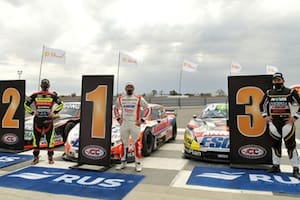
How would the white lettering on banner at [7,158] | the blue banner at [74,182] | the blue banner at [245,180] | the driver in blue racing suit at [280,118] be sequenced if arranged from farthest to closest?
the white lettering on banner at [7,158]
the driver in blue racing suit at [280,118]
the blue banner at [245,180]
the blue banner at [74,182]

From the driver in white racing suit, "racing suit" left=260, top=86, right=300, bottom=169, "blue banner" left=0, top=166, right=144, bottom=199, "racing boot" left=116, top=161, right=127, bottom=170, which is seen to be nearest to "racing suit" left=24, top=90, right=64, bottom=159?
"blue banner" left=0, top=166, right=144, bottom=199

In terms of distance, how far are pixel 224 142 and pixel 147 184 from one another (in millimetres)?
2176

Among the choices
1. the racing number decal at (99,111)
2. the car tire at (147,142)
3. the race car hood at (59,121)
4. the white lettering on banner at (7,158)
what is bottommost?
the white lettering on banner at (7,158)

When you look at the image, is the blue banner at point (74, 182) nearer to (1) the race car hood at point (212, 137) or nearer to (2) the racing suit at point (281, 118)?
(1) the race car hood at point (212, 137)

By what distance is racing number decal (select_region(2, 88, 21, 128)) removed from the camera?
25.6ft

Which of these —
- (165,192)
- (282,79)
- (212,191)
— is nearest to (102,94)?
(165,192)

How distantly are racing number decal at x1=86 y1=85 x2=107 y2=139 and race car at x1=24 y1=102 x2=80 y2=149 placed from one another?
2.20m

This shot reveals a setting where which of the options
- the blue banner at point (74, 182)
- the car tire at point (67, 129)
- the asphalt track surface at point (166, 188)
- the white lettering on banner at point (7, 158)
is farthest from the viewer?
the car tire at point (67, 129)

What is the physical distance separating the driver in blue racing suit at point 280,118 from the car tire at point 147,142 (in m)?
A: 2.70

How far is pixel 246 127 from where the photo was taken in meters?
5.86

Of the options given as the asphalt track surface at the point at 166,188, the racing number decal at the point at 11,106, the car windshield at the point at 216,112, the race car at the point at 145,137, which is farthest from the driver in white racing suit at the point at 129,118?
the racing number decal at the point at 11,106

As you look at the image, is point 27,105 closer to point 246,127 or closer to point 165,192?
point 165,192

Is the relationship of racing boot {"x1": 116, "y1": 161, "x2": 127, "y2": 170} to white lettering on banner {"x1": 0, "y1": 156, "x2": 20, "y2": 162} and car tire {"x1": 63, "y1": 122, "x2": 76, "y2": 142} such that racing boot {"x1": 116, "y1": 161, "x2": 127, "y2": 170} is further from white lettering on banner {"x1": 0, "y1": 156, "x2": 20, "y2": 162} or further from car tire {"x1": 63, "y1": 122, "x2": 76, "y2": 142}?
car tire {"x1": 63, "y1": 122, "x2": 76, "y2": 142}

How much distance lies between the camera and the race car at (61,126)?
320 inches
